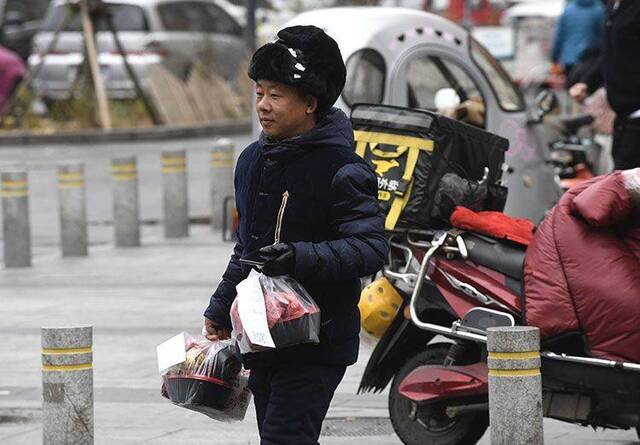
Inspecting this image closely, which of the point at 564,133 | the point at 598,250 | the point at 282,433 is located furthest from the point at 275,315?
the point at 564,133

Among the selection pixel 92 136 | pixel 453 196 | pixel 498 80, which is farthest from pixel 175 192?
pixel 92 136

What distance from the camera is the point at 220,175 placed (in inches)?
611

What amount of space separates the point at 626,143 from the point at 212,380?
173 inches

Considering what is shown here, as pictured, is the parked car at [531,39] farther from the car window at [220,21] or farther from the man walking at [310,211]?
the man walking at [310,211]

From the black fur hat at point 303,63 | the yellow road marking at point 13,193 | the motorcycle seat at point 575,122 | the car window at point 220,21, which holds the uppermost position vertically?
the black fur hat at point 303,63

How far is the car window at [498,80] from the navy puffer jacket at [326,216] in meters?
6.32

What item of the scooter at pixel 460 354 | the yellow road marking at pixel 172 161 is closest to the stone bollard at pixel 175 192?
the yellow road marking at pixel 172 161

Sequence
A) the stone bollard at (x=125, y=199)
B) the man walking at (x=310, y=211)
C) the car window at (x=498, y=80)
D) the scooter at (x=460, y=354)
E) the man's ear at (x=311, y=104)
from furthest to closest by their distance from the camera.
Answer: the stone bollard at (x=125, y=199), the car window at (x=498, y=80), the scooter at (x=460, y=354), the man's ear at (x=311, y=104), the man walking at (x=310, y=211)

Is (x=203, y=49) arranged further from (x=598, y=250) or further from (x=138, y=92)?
(x=598, y=250)

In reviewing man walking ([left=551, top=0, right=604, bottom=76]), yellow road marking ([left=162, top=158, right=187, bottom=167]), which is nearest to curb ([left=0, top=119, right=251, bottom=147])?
man walking ([left=551, top=0, right=604, bottom=76])

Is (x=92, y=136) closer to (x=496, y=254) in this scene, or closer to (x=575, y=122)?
(x=575, y=122)

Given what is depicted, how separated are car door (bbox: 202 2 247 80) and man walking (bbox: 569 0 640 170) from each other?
17.4 metres

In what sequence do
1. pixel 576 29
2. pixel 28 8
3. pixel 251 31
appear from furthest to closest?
pixel 28 8 < pixel 251 31 < pixel 576 29

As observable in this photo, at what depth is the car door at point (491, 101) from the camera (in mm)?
10828
